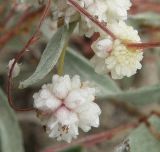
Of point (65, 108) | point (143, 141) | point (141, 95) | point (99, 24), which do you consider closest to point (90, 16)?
point (99, 24)

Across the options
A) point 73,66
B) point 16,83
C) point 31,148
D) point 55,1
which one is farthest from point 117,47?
point 31,148

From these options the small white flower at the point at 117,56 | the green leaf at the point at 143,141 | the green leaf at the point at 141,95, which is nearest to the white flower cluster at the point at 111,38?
the small white flower at the point at 117,56

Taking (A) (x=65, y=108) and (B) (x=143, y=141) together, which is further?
(B) (x=143, y=141)

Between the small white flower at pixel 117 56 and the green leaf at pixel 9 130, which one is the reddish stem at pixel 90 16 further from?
the green leaf at pixel 9 130

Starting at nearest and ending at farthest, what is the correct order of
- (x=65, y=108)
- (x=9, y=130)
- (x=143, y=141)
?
(x=65, y=108)
(x=143, y=141)
(x=9, y=130)

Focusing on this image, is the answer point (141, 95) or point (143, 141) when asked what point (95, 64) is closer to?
point (143, 141)

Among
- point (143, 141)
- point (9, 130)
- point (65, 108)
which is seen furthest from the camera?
point (9, 130)
